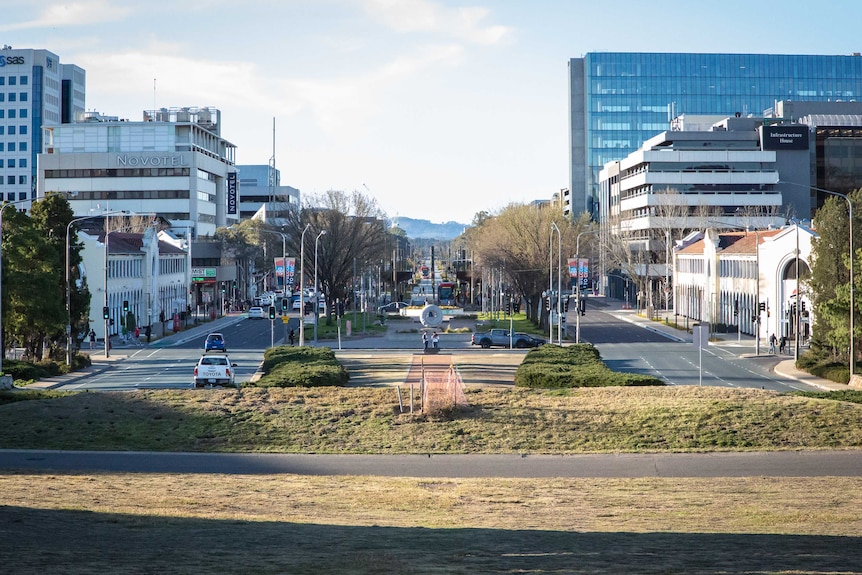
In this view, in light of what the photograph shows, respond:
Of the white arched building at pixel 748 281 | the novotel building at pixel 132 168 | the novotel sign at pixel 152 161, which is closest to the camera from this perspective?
the white arched building at pixel 748 281

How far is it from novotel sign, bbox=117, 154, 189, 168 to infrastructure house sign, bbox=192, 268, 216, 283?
33889 mm

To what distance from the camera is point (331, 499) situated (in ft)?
76.4

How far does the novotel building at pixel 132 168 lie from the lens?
153875mm

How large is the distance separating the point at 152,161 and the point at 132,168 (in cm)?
312

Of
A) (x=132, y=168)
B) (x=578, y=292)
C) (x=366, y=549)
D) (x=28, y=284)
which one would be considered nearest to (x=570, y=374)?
(x=366, y=549)

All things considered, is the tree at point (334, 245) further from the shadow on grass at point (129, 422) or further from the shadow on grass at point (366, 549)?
the shadow on grass at point (366, 549)

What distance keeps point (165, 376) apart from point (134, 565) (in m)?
41.2

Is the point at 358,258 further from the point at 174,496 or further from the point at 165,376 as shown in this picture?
the point at 174,496

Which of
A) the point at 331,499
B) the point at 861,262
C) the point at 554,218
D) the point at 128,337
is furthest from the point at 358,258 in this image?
the point at 331,499

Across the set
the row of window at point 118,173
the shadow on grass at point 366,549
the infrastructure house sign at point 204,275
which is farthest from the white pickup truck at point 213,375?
the row of window at point 118,173

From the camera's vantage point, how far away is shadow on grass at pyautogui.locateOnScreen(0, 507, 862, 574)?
14.5m

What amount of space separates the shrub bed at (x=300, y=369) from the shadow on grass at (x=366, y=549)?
22.8 metres

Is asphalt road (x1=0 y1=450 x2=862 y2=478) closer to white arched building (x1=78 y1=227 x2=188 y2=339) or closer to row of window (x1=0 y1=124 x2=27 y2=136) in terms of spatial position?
white arched building (x1=78 y1=227 x2=188 y2=339)

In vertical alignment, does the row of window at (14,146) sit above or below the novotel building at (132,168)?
above
